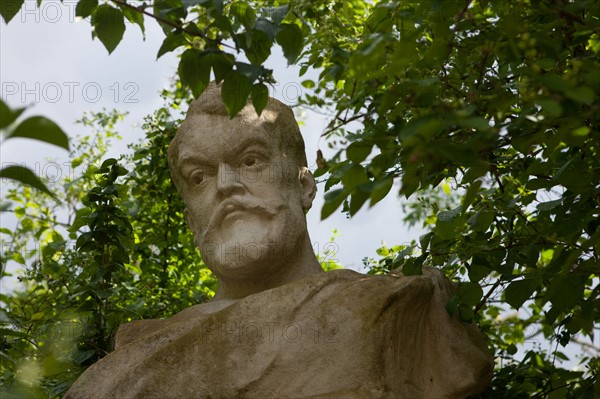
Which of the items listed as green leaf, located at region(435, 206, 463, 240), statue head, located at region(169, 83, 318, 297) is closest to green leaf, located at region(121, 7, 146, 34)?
statue head, located at region(169, 83, 318, 297)

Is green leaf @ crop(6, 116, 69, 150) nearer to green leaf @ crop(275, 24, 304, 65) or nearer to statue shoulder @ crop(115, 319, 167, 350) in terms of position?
green leaf @ crop(275, 24, 304, 65)

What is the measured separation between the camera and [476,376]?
481cm

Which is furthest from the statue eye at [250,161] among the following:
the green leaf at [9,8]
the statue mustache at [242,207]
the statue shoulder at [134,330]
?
the green leaf at [9,8]

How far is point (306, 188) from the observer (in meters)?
5.68

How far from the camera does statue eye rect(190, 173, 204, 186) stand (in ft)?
18.1

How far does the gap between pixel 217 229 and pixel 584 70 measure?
1907 millimetres

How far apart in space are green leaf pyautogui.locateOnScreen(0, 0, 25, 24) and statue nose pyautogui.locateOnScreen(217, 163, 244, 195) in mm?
1335

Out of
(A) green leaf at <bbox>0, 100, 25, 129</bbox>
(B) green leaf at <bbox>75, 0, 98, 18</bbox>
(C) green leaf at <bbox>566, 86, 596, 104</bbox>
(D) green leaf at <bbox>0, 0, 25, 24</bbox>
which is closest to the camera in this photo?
(A) green leaf at <bbox>0, 100, 25, 129</bbox>

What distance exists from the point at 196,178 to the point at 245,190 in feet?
0.94

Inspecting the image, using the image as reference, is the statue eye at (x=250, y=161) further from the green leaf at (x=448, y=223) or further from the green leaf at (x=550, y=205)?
the green leaf at (x=550, y=205)

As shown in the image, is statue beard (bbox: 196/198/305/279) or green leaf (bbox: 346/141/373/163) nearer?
green leaf (bbox: 346/141/373/163)

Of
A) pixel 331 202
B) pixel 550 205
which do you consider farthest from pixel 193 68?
pixel 550 205

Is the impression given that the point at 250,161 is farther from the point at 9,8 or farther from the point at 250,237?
the point at 9,8

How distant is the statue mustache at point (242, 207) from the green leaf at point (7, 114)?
94.7 inches
